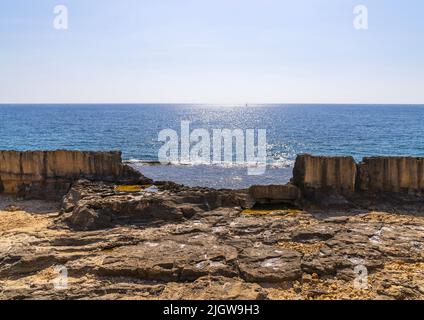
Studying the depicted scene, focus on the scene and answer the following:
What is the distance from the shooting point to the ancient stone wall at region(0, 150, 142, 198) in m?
25.0

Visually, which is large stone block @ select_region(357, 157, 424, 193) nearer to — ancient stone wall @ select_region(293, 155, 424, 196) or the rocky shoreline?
ancient stone wall @ select_region(293, 155, 424, 196)

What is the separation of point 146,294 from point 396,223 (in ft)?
36.1

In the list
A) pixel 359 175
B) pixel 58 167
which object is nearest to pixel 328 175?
pixel 359 175

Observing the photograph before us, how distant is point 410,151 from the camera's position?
65.2 m

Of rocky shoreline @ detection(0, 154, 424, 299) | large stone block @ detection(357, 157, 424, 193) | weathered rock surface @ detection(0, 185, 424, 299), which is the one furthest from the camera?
large stone block @ detection(357, 157, 424, 193)

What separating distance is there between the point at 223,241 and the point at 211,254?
1333 millimetres

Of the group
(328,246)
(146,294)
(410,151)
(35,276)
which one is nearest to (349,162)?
(328,246)

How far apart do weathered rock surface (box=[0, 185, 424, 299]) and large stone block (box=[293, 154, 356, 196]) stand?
6.69 feet

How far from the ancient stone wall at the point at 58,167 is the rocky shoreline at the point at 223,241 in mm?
1475

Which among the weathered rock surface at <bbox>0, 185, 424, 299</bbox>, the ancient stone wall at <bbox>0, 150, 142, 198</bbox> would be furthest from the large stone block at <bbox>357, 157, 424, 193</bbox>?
the ancient stone wall at <bbox>0, 150, 142, 198</bbox>

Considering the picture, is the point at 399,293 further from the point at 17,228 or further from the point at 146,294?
the point at 17,228

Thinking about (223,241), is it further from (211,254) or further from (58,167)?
(58,167)

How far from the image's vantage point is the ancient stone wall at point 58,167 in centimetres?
2495
